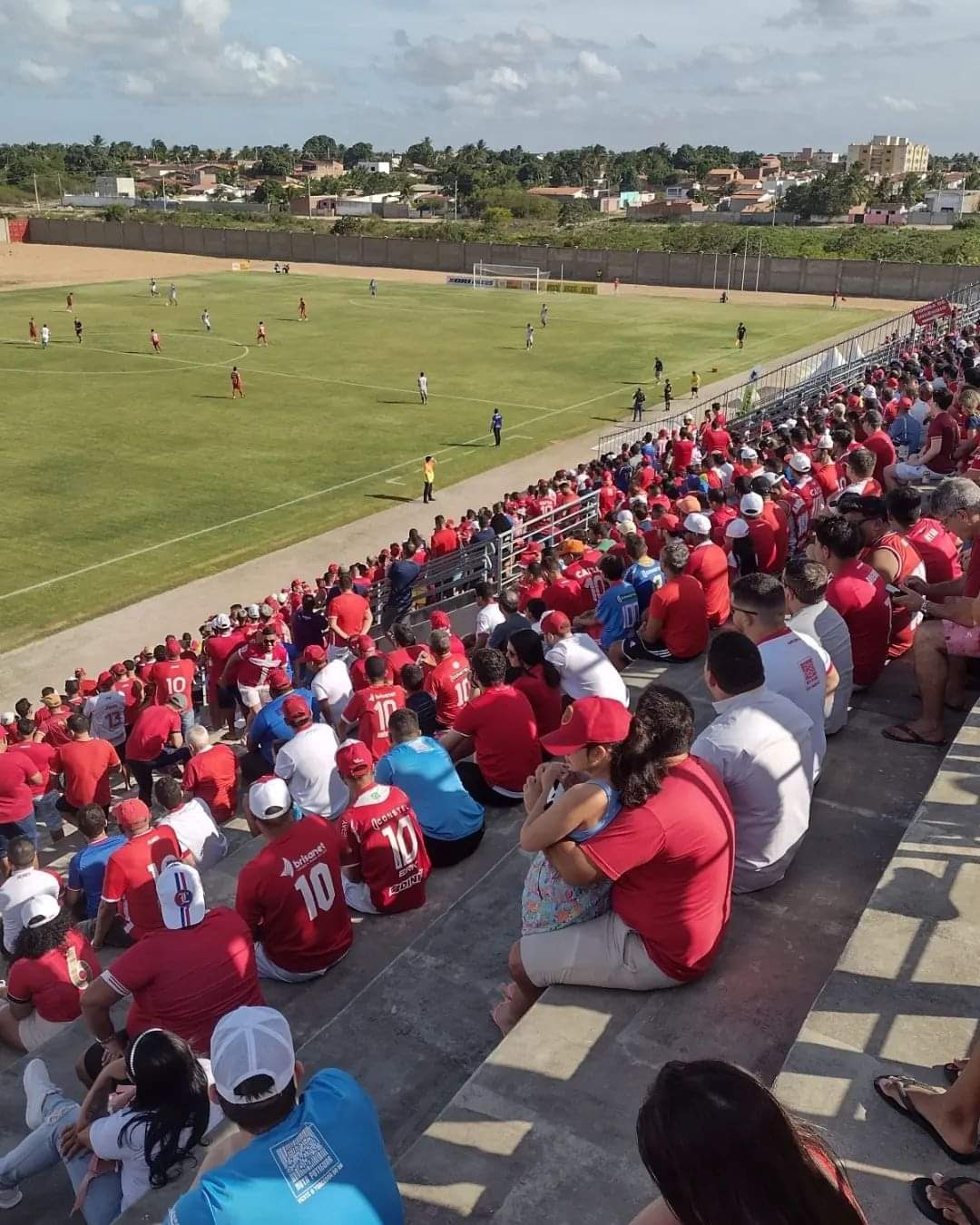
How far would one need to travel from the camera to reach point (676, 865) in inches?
172

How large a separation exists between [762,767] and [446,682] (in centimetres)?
461

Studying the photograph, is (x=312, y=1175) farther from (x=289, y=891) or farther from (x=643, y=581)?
(x=643, y=581)

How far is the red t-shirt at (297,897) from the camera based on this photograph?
573cm

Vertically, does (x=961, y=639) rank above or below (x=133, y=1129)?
above

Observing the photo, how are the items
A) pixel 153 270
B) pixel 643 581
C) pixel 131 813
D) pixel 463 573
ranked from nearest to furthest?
pixel 131 813
pixel 643 581
pixel 463 573
pixel 153 270

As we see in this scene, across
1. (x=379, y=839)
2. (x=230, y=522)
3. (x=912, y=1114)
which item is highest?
(x=912, y=1114)

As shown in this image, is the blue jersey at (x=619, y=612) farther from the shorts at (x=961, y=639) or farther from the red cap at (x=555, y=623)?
the shorts at (x=961, y=639)

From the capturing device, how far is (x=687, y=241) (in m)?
93.5

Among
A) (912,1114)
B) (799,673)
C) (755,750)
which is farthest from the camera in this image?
(799,673)

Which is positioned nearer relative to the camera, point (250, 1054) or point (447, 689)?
point (250, 1054)

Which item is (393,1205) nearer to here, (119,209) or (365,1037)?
(365,1037)

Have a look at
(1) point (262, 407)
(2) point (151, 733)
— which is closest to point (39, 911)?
(2) point (151, 733)

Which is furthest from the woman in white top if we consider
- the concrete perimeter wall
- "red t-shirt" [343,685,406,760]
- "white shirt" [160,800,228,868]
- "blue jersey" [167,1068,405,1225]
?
the concrete perimeter wall

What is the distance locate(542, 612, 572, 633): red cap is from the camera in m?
8.40
